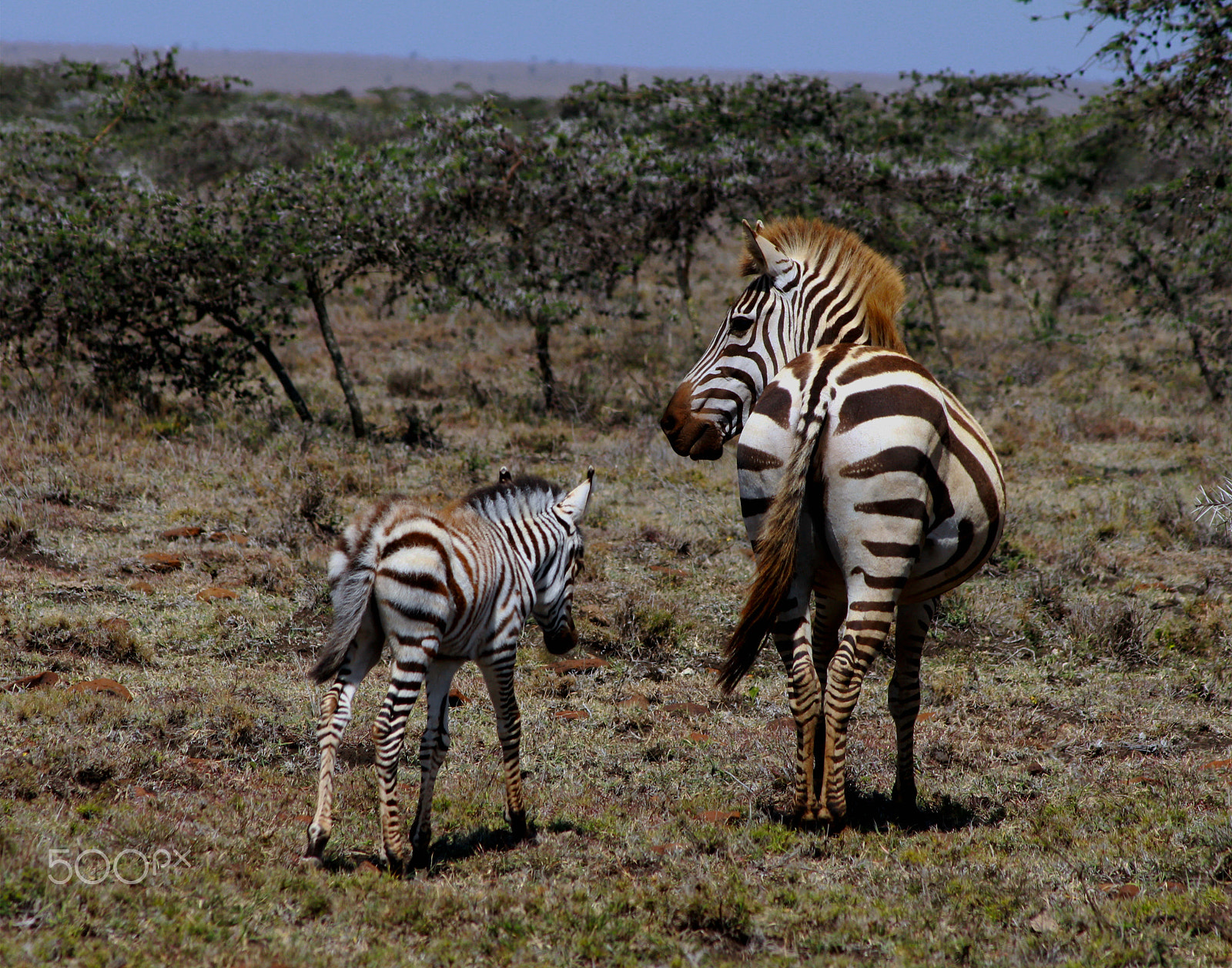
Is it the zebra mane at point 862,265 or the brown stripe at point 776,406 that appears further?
the zebra mane at point 862,265

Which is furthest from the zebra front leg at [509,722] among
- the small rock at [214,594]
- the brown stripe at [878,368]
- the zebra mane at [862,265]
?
the small rock at [214,594]

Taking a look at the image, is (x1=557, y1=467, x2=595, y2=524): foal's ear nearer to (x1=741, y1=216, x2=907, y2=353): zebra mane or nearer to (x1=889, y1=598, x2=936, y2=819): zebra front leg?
(x1=741, y1=216, x2=907, y2=353): zebra mane

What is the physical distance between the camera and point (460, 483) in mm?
10898

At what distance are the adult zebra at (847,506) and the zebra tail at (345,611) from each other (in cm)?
175

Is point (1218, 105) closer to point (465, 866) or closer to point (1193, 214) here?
point (1193, 214)

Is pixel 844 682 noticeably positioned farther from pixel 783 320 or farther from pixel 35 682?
pixel 35 682

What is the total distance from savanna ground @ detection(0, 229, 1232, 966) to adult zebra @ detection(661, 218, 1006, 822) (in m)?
0.69

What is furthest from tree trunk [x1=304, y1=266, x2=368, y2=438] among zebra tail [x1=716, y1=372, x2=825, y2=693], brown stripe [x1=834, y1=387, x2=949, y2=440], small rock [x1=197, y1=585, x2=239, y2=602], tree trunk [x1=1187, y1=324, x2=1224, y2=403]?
tree trunk [x1=1187, y1=324, x2=1224, y2=403]

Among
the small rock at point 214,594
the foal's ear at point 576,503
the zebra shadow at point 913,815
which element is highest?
the foal's ear at point 576,503

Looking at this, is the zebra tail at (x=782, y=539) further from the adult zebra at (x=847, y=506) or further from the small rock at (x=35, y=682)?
the small rock at (x=35, y=682)

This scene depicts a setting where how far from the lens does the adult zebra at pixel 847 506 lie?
4.51m

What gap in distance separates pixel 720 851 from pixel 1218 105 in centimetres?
1092

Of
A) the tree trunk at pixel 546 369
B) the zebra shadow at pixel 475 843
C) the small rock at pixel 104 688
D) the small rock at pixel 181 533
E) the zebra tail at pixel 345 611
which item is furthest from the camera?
the tree trunk at pixel 546 369

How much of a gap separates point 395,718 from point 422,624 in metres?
0.42
